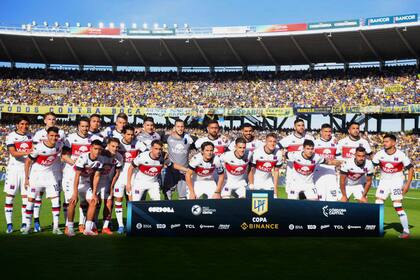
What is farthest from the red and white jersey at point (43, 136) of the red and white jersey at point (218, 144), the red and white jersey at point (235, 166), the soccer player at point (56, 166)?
the red and white jersey at point (235, 166)

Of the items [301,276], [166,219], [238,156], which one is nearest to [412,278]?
[301,276]

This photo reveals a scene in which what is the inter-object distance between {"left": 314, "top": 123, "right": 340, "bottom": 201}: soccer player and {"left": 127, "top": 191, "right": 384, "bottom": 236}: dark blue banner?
2193 millimetres

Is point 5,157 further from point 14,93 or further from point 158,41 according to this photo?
point 158,41

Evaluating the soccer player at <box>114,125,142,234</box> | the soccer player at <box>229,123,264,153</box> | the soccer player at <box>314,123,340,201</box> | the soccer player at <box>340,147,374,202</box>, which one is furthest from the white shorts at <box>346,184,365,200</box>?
the soccer player at <box>114,125,142,234</box>

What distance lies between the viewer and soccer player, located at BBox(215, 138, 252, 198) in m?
9.83

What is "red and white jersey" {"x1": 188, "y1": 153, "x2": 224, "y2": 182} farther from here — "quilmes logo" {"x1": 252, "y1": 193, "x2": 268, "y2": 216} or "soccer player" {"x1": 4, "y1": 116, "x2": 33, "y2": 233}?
"soccer player" {"x1": 4, "y1": 116, "x2": 33, "y2": 233}

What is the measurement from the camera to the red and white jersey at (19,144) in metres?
9.63

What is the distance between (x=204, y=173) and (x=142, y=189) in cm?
140

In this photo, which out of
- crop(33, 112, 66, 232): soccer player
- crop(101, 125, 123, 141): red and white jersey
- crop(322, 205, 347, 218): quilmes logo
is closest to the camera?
crop(322, 205, 347, 218): quilmes logo

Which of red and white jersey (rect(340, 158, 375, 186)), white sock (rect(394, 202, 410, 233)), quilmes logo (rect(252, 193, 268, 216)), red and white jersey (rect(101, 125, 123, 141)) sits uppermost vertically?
red and white jersey (rect(101, 125, 123, 141))

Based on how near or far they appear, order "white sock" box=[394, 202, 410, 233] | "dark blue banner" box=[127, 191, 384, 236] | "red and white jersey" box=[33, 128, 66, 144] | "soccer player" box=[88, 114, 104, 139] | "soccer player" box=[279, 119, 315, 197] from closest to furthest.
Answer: "dark blue banner" box=[127, 191, 384, 236] < "white sock" box=[394, 202, 410, 233] < "red and white jersey" box=[33, 128, 66, 144] < "soccer player" box=[88, 114, 104, 139] < "soccer player" box=[279, 119, 315, 197]

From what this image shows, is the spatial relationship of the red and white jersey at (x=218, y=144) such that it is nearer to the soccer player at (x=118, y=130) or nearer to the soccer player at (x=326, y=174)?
the soccer player at (x=118, y=130)

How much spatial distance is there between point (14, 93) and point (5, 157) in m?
9.35

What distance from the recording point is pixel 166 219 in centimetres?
817
